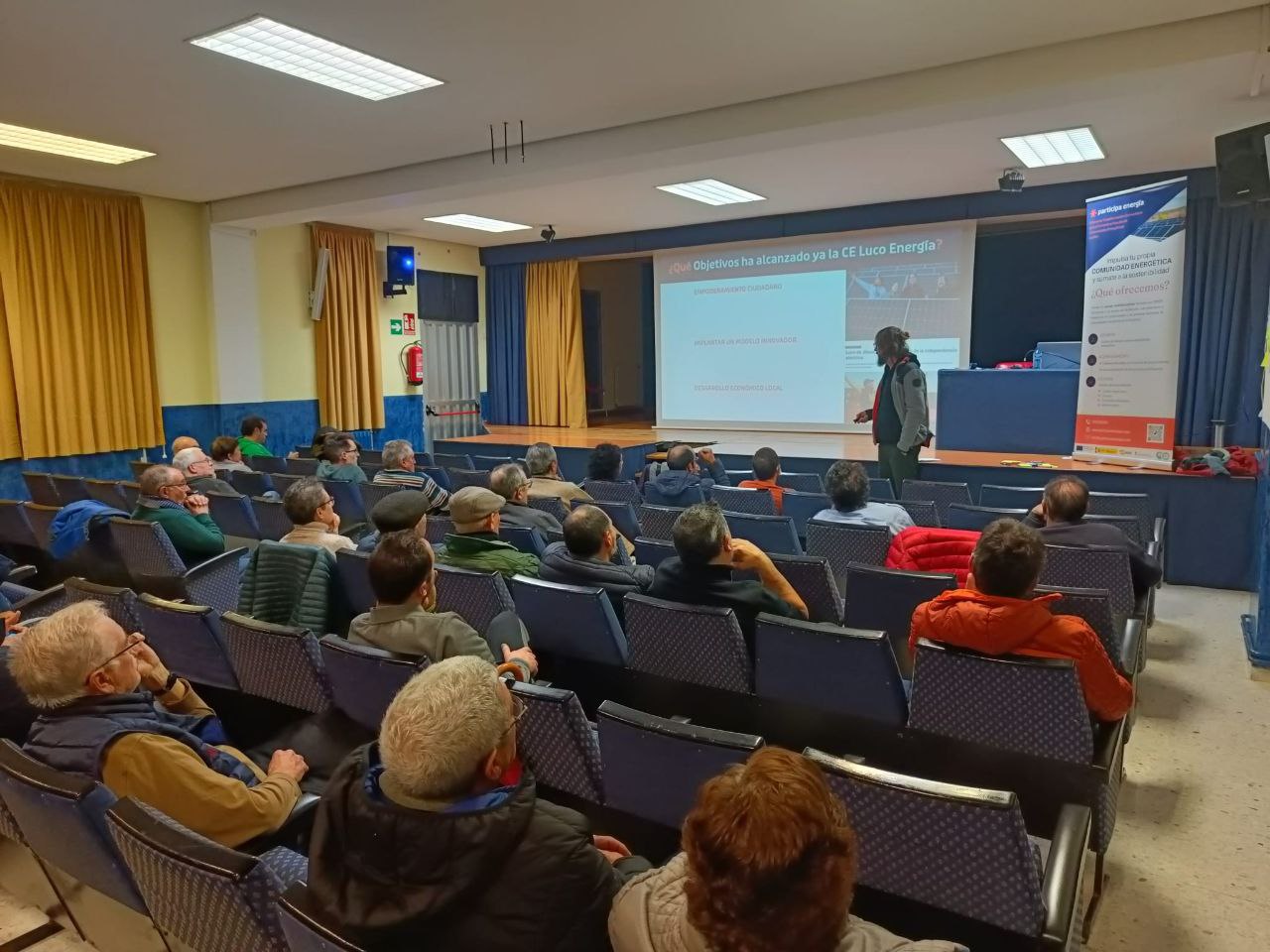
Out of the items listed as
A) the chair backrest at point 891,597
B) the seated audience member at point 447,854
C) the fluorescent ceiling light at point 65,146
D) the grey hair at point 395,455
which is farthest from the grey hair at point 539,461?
the fluorescent ceiling light at point 65,146

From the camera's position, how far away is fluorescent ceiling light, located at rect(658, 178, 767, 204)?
7.74 metres

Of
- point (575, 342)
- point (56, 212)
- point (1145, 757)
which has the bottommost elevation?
point (1145, 757)

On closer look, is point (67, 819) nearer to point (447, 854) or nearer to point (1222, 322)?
point (447, 854)

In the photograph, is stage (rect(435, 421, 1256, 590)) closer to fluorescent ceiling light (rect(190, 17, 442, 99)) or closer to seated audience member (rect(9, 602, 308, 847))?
fluorescent ceiling light (rect(190, 17, 442, 99))

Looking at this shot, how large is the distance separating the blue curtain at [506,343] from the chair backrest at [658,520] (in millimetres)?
7739

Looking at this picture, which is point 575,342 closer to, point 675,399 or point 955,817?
point 675,399

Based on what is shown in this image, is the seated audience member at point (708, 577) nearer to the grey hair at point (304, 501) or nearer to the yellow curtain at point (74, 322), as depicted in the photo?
the grey hair at point (304, 501)

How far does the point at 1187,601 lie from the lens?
17.3 ft

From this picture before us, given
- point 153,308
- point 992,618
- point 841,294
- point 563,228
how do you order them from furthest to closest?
point 563,228, point 841,294, point 153,308, point 992,618

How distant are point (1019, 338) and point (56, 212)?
1097cm

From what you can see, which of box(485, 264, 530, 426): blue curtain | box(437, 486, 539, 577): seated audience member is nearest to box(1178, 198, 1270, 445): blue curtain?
box(437, 486, 539, 577): seated audience member

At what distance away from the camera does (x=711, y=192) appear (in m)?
8.19

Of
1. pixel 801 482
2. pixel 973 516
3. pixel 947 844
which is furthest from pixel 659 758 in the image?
pixel 801 482

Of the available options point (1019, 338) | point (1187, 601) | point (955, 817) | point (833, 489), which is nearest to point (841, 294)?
point (1019, 338)
